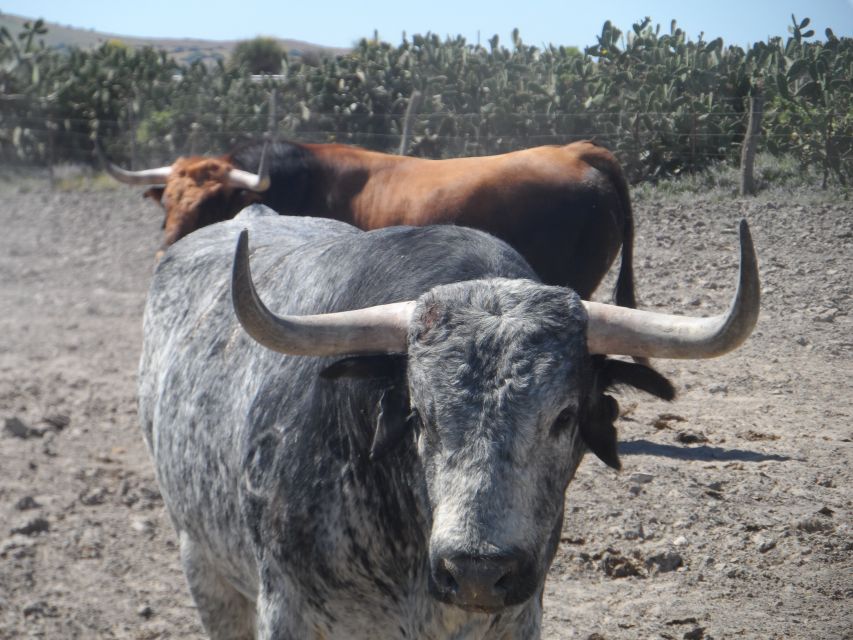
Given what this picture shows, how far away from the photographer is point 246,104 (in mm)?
19031

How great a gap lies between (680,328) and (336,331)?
2.97 ft

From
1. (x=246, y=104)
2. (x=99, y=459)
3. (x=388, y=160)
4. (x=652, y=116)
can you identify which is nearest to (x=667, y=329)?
(x=99, y=459)

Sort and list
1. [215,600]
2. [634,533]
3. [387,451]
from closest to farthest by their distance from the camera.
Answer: [387,451], [215,600], [634,533]

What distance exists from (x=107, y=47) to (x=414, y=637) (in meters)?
24.7

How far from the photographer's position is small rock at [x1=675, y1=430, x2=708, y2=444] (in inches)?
241

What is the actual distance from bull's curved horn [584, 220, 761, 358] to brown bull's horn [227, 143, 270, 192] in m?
6.18

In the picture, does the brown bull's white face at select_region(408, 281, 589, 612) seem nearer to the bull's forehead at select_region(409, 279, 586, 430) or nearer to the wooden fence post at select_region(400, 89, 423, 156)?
the bull's forehead at select_region(409, 279, 586, 430)

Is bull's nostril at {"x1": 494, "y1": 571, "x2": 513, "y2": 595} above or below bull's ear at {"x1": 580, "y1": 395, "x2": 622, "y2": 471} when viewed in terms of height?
below

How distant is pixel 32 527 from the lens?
18.9 ft

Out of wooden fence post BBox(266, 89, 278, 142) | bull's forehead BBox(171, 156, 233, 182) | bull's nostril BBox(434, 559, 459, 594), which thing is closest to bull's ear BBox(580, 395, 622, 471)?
bull's nostril BBox(434, 559, 459, 594)

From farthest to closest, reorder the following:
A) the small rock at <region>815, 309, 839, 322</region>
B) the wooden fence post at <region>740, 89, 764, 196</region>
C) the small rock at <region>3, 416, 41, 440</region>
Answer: the wooden fence post at <region>740, 89, 764, 196</region>, the small rock at <region>3, 416, 41, 440</region>, the small rock at <region>815, 309, 839, 322</region>

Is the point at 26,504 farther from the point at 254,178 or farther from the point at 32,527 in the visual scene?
the point at 254,178

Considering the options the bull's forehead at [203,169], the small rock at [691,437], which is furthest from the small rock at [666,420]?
the bull's forehead at [203,169]

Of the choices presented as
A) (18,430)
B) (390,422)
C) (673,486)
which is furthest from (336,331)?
(18,430)
